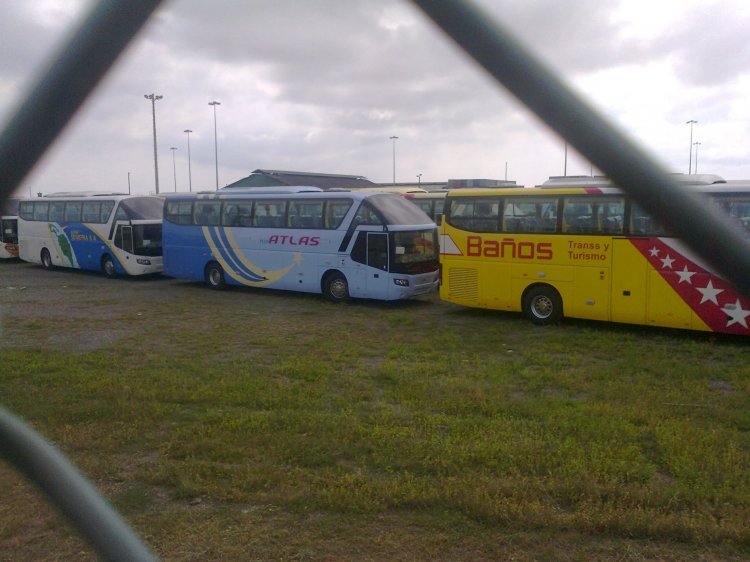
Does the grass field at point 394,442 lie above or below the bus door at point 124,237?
below

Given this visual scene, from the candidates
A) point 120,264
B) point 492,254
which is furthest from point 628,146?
point 120,264

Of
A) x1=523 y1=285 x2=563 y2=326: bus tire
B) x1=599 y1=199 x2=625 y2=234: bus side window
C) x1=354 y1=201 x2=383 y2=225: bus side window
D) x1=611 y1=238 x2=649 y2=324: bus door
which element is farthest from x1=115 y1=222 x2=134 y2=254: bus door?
x1=611 y1=238 x2=649 y2=324: bus door

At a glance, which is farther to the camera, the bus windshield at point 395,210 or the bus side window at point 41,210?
the bus side window at point 41,210

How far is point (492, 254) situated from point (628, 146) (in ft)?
37.5

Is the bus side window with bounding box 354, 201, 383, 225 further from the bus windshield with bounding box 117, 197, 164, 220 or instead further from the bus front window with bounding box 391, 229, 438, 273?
the bus windshield with bounding box 117, 197, 164, 220

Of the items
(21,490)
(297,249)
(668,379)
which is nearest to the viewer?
(21,490)

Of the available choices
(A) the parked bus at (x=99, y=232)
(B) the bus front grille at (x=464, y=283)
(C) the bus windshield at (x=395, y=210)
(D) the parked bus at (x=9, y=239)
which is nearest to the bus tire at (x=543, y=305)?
(B) the bus front grille at (x=464, y=283)

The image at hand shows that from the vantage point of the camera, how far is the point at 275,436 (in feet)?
18.7

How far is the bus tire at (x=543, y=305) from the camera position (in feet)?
38.0

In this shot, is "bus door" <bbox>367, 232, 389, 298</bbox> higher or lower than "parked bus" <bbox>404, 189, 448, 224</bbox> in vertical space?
lower

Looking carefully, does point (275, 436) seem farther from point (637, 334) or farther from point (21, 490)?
point (637, 334)

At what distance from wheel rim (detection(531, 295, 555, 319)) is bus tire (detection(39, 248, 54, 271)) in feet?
54.1

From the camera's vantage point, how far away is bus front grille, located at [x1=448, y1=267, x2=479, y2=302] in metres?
12.5

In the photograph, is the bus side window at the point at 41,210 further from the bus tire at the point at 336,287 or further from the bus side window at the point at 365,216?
the bus side window at the point at 365,216
